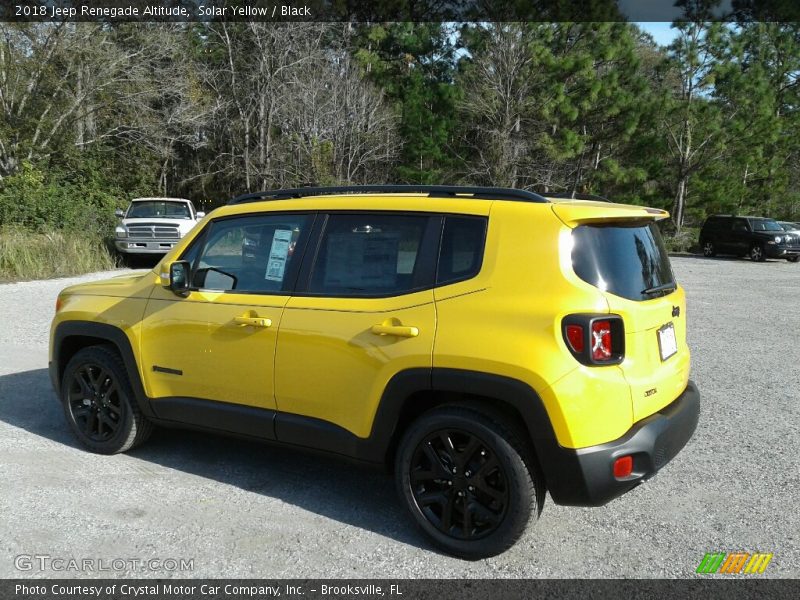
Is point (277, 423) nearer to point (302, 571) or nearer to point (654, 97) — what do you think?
point (302, 571)

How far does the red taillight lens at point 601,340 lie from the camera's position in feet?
9.71

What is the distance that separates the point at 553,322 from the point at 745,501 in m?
1.92

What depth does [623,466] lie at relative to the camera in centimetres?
300

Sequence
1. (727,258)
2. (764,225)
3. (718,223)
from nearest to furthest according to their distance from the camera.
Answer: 1. (764,225)
2. (718,223)
3. (727,258)

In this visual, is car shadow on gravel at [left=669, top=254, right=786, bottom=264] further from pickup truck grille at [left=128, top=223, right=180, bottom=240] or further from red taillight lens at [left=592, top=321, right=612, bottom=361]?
red taillight lens at [left=592, top=321, right=612, bottom=361]

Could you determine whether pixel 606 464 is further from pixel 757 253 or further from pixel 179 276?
pixel 757 253

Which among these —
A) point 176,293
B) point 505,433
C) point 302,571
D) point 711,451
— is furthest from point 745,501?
point 176,293

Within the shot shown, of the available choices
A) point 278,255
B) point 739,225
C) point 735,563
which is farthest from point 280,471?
point 739,225

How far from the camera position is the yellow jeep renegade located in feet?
9.81

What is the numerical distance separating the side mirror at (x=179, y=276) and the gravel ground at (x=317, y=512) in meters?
1.18

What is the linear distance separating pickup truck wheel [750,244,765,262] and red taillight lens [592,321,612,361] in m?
26.0

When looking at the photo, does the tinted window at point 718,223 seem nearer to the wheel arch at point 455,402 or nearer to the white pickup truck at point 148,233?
the white pickup truck at point 148,233

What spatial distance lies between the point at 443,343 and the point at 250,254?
58.1 inches

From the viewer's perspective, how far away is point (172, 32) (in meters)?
26.5
